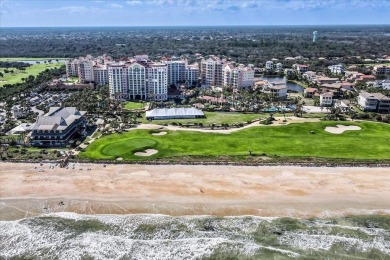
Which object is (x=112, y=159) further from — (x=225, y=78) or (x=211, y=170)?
(x=225, y=78)

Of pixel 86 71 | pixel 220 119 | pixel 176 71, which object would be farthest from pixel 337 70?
pixel 86 71

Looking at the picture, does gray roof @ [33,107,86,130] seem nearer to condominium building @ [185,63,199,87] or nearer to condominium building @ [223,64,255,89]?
condominium building @ [223,64,255,89]

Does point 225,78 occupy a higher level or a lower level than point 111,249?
higher

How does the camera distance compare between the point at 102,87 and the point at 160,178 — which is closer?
the point at 160,178

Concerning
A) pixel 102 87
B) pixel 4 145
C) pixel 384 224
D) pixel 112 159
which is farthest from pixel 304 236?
pixel 102 87

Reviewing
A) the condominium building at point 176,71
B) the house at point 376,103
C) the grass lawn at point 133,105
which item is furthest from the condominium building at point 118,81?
the house at point 376,103

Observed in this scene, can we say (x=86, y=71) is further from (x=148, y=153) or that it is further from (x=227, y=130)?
(x=148, y=153)

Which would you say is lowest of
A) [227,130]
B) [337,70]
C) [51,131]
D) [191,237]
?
[191,237]

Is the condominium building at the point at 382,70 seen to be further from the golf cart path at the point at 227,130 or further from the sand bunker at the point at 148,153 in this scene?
the sand bunker at the point at 148,153
